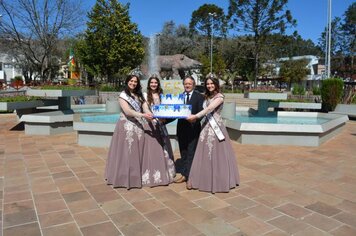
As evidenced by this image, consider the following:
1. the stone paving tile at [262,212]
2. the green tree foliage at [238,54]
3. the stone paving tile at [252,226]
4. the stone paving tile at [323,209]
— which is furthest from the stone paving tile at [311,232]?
the green tree foliage at [238,54]

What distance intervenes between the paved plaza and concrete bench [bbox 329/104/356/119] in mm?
8119

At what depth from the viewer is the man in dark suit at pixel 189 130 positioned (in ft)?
13.3

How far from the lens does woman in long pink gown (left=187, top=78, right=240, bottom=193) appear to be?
13.0ft

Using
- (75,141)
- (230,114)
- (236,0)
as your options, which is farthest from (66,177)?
(236,0)

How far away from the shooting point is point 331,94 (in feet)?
44.5

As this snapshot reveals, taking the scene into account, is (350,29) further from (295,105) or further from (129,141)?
(129,141)

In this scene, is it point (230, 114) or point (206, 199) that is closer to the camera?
point (206, 199)

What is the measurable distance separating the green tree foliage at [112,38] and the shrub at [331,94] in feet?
46.1

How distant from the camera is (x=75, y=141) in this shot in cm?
756

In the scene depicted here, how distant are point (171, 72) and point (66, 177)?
13548mm

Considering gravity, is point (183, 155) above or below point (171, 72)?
below

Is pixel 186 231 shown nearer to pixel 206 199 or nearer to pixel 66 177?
pixel 206 199

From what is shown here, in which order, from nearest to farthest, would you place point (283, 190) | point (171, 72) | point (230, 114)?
1. point (283, 190)
2. point (230, 114)
3. point (171, 72)

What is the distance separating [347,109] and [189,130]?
1146 centimetres
